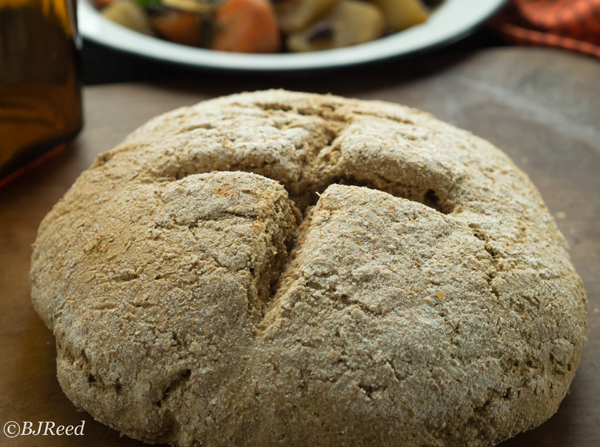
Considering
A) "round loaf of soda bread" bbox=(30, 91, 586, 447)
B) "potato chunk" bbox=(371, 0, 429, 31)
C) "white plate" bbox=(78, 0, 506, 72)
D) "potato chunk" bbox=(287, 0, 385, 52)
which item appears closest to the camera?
"round loaf of soda bread" bbox=(30, 91, 586, 447)

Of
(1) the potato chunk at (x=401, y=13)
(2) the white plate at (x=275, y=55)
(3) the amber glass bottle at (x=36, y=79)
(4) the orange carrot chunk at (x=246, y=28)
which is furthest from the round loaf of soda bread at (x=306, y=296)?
(1) the potato chunk at (x=401, y=13)

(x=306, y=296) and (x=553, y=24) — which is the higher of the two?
(x=553, y=24)

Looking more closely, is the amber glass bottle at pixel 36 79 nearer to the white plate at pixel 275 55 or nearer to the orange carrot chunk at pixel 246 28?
the white plate at pixel 275 55

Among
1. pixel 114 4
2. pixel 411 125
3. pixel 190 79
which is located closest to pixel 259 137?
pixel 411 125

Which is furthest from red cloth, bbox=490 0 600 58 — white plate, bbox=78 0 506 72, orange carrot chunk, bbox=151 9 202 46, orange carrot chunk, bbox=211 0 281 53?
orange carrot chunk, bbox=151 9 202 46

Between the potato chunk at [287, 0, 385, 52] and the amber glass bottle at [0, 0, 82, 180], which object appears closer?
the amber glass bottle at [0, 0, 82, 180]

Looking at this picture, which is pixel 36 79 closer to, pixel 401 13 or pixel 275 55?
pixel 275 55

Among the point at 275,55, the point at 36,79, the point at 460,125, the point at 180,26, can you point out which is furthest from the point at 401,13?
the point at 36,79

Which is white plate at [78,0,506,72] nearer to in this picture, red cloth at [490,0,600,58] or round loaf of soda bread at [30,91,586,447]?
red cloth at [490,0,600,58]
